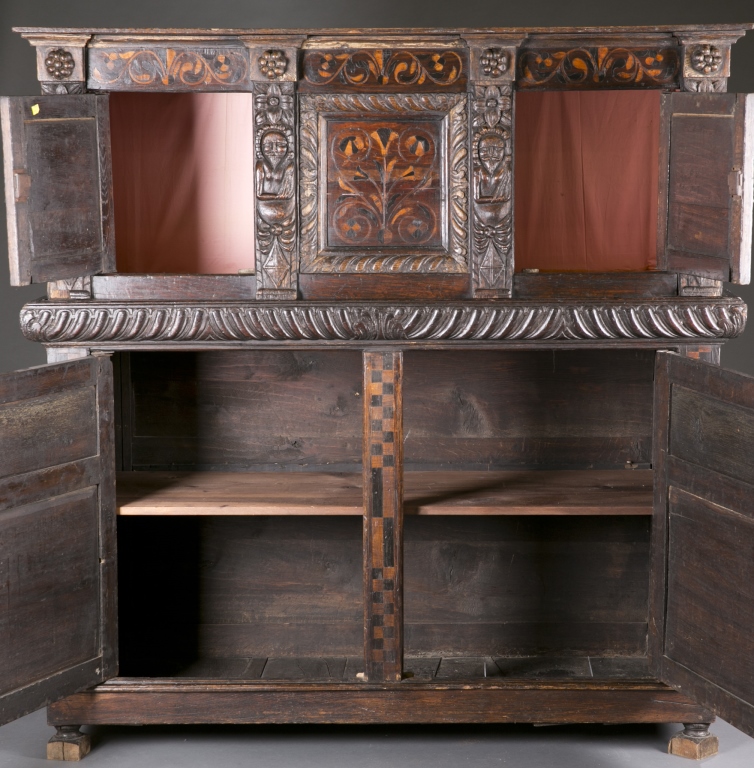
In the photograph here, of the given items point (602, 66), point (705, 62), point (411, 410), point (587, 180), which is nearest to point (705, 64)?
point (705, 62)

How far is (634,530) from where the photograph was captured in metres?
3.94

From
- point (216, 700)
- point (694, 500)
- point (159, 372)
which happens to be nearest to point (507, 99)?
point (694, 500)

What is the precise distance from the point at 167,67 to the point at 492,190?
0.93 metres

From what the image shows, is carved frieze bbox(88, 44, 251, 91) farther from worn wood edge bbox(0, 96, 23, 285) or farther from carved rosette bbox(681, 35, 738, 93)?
carved rosette bbox(681, 35, 738, 93)

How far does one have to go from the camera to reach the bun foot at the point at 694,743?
3.43 metres

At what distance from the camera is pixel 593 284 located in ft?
10.8

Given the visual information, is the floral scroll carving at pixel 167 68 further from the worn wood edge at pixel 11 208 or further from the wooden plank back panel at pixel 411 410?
the wooden plank back panel at pixel 411 410

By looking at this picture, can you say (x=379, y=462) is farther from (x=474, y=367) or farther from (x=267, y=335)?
(x=474, y=367)

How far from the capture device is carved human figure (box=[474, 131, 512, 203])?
10.5ft

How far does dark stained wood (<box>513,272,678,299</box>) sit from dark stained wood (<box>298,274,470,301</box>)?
17cm

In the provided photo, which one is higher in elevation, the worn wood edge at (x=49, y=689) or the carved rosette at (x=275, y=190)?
the carved rosette at (x=275, y=190)

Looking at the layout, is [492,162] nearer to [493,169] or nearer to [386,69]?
[493,169]

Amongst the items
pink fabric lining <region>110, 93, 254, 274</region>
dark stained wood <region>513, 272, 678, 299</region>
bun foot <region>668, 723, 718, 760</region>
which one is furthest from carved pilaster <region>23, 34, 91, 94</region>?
bun foot <region>668, 723, 718, 760</region>

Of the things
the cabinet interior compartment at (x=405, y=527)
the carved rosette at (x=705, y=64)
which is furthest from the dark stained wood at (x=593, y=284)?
the cabinet interior compartment at (x=405, y=527)
